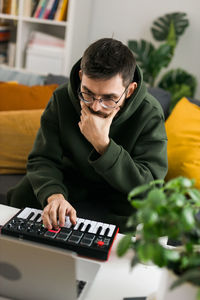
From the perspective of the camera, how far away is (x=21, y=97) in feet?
7.27

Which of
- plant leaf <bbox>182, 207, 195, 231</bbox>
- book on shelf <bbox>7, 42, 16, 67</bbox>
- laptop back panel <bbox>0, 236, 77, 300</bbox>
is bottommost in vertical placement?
book on shelf <bbox>7, 42, 16, 67</bbox>

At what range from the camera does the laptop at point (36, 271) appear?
769 millimetres

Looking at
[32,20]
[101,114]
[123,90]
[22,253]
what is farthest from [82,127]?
[32,20]

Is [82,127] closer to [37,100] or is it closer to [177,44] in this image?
[37,100]

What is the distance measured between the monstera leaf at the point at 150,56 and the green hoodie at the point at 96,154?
166 cm

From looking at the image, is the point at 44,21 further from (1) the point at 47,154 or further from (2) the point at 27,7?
(1) the point at 47,154

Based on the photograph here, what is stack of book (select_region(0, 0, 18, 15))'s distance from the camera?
11.3ft

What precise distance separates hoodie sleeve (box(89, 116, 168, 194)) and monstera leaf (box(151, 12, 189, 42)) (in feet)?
6.45

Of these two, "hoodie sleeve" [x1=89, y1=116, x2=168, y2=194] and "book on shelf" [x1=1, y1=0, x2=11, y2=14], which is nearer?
"hoodie sleeve" [x1=89, y1=116, x2=168, y2=194]

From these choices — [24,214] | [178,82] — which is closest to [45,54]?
[178,82]

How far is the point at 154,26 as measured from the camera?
349 centimetres

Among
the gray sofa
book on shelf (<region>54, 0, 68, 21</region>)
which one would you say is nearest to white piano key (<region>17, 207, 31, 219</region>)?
the gray sofa

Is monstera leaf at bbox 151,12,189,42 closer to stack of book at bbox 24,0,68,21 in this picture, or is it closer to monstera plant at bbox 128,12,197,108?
monstera plant at bbox 128,12,197,108

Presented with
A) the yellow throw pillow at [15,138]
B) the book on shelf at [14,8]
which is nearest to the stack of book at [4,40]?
the book on shelf at [14,8]
